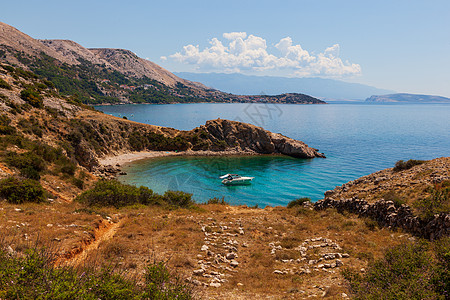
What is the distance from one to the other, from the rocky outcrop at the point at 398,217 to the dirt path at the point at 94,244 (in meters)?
18.0

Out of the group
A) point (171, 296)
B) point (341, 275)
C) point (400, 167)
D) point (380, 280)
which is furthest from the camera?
point (400, 167)

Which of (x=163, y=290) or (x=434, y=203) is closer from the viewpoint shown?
(x=163, y=290)

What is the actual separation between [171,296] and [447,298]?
27.6ft

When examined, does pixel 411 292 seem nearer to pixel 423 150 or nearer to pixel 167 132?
pixel 167 132

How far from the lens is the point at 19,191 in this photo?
18344mm

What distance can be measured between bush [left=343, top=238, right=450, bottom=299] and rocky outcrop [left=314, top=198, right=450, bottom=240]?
4269 mm

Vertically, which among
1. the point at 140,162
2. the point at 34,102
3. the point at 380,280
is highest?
the point at 34,102

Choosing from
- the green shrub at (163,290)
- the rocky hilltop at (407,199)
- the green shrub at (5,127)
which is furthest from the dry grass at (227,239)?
the green shrub at (5,127)

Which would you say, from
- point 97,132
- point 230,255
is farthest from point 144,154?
point 230,255

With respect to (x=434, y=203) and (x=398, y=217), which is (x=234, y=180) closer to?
(x=398, y=217)

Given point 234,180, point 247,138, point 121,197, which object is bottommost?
point 234,180

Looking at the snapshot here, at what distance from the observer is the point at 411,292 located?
7543 mm

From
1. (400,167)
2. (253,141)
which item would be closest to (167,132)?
(253,141)

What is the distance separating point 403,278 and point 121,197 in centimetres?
2210
